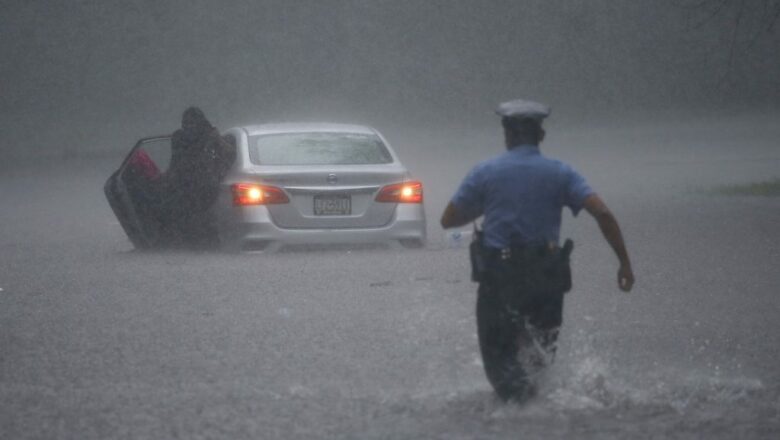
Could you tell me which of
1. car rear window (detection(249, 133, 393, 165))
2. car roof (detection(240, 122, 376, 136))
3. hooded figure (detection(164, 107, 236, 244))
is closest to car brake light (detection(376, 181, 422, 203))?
car rear window (detection(249, 133, 393, 165))

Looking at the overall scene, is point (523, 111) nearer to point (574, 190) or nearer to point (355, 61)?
point (574, 190)

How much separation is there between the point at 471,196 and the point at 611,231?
0.66 meters

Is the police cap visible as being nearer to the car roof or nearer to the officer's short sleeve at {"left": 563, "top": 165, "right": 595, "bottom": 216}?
the officer's short sleeve at {"left": 563, "top": 165, "right": 595, "bottom": 216}

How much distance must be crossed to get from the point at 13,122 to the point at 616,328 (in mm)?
39074

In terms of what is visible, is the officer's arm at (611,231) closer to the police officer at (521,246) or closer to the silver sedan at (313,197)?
the police officer at (521,246)

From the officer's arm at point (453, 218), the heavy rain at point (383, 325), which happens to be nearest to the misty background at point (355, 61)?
the heavy rain at point (383, 325)

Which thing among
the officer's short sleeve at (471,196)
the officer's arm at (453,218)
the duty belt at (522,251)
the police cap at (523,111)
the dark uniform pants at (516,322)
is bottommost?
the dark uniform pants at (516,322)

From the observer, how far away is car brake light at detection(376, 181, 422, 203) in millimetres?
15211

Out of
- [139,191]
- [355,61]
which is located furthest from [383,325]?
[355,61]

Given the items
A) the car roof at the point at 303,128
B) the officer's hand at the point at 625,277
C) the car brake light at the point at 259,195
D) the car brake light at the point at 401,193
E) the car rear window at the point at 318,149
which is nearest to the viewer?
the officer's hand at the point at 625,277

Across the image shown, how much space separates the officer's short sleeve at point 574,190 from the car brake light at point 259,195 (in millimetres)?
7871

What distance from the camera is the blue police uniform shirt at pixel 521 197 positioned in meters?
7.22

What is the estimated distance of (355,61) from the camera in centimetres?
5038

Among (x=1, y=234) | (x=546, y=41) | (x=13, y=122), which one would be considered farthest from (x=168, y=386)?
(x=546, y=41)
